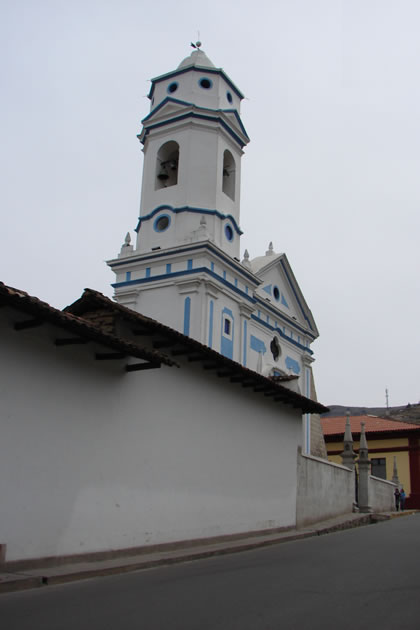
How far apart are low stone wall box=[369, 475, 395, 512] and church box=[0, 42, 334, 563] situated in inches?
263

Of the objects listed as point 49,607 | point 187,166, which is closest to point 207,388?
point 49,607

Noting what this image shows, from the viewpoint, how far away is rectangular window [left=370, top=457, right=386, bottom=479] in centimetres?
3605

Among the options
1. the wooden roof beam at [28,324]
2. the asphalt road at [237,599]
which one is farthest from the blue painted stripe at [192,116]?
the asphalt road at [237,599]

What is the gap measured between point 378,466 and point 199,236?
2023cm

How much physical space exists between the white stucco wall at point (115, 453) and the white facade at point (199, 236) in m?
8.45

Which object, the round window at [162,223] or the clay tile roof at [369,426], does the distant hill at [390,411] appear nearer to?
the clay tile roof at [369,426]

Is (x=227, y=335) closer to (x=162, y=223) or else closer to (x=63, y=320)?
(x=162, y=223)

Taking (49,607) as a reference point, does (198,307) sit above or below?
above

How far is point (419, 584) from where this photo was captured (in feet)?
23.9

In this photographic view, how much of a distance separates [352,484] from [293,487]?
242 inches

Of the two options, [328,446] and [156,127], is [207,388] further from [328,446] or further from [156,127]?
[328,446]

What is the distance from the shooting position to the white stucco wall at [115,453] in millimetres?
8195

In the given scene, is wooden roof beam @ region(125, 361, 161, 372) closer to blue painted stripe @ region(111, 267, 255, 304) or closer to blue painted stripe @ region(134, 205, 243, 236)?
blue painted stripe @ region(111, 267, 255, 304)

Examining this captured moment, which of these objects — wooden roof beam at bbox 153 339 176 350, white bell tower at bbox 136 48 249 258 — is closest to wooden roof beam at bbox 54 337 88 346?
wooden roof beam at bbox 153 339 176 350
